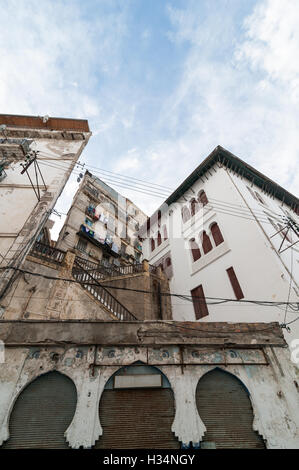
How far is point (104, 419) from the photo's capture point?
486cm

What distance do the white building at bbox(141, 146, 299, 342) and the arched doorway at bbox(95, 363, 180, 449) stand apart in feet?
17.2

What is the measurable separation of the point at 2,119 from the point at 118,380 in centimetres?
2097

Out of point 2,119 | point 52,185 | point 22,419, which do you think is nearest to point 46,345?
point 22,419

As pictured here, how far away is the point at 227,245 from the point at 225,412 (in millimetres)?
9876

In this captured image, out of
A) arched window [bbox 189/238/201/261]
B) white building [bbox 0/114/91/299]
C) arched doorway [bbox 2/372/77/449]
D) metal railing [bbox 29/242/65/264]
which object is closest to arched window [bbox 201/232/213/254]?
arched window [bbox 189/238/201/261]

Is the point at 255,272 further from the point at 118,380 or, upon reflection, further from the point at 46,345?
the point at 46,345

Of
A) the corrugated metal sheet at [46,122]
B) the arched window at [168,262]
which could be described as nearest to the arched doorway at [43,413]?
the arched window at [168,262]

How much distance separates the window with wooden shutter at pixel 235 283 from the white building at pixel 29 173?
11.4 meters

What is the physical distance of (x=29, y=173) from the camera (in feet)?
39.9

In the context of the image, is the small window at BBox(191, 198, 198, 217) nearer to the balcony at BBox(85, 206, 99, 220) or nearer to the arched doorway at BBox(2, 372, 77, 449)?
the balcony at BBox(85, 206, 99, 220)

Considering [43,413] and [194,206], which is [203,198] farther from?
[43,413]

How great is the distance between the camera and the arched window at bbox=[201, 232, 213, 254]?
15109 mm

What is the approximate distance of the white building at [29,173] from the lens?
886 centimetres

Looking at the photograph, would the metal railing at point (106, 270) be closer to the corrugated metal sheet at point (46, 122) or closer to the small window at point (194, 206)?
the small window at point (194, 206)
